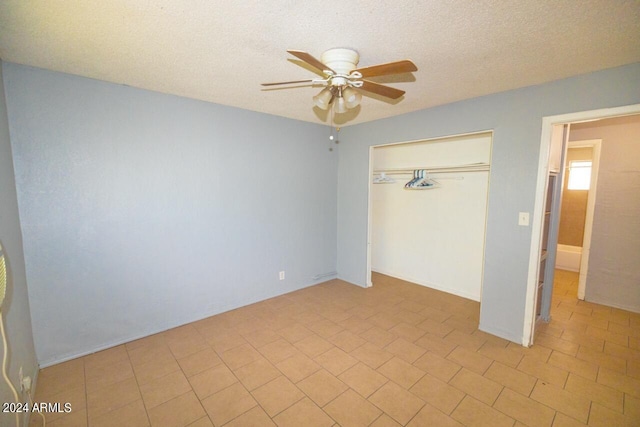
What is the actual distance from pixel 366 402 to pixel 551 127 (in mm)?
2783

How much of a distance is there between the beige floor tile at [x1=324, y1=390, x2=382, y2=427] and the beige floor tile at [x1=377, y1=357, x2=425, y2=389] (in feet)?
1.16

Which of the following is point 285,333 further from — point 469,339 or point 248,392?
point 469,339

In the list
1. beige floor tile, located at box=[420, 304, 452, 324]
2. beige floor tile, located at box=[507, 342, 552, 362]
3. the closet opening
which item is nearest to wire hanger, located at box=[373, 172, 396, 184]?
the closet opening

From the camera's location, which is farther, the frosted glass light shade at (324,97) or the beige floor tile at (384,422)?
the frosted glass light shade at (324,97)

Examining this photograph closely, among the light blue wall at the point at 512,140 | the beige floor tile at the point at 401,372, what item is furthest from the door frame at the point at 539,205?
the beige floor tile at the point at 401,372

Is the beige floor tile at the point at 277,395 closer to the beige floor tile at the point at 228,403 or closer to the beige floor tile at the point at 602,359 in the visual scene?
the beige floor tile at the point at 228,403

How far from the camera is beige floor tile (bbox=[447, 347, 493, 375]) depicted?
2.31 meters

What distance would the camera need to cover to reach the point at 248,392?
205 centimetres

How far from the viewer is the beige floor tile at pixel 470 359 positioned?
231cm

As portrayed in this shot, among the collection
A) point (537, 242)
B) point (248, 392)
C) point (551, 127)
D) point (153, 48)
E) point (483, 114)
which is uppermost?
point (153, 48)

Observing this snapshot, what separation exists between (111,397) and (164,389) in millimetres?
352

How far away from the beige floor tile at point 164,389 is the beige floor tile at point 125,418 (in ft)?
0.20

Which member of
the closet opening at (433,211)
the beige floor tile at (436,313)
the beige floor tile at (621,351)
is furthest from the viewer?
the closet opening at (433,211)

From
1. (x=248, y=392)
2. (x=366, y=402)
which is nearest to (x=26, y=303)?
(x=248, y=392)
